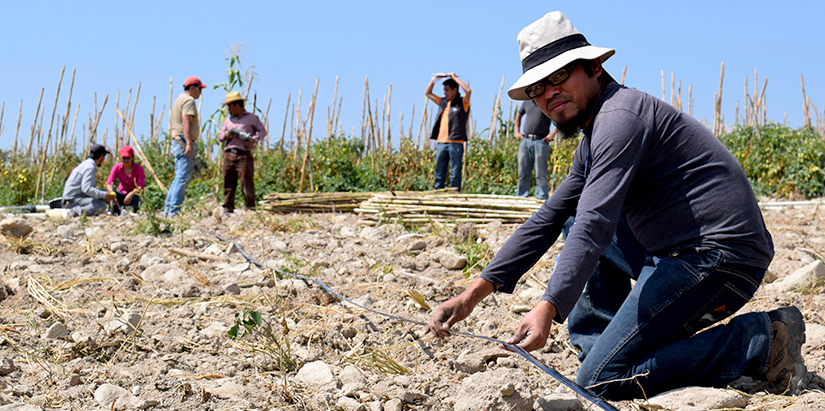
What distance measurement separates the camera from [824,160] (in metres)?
8.99

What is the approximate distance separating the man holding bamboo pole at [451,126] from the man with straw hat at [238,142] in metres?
2.23

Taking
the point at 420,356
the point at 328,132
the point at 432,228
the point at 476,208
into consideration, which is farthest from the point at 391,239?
the point at 328,132

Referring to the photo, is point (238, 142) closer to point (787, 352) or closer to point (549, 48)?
point (549, 48)

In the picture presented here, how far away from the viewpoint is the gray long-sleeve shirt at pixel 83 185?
284 inches

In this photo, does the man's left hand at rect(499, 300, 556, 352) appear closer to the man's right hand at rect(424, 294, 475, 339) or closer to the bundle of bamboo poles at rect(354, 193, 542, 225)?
the man's right hand at rect(424, 294, 475, 339)

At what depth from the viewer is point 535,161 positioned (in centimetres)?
727

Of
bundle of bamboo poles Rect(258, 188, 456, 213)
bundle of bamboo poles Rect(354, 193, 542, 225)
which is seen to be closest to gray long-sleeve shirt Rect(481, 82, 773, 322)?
bundle of bamboo poles Rect(354, 193, 542, 225)

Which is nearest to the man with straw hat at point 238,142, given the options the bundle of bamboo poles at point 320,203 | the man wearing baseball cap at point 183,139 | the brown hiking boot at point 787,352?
the man wearing baseball cap at point 183,139

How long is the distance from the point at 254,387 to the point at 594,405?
1163 millimetres

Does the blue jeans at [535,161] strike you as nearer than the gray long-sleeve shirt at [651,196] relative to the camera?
No

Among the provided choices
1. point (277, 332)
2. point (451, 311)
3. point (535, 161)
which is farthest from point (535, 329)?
point (535, 161)

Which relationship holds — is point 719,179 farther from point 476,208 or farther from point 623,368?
point 476,208

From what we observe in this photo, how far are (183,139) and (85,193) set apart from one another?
1.43 m

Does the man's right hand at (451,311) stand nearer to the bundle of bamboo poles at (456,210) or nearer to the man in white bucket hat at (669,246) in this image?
the man in white bucket hat at (669,246)
